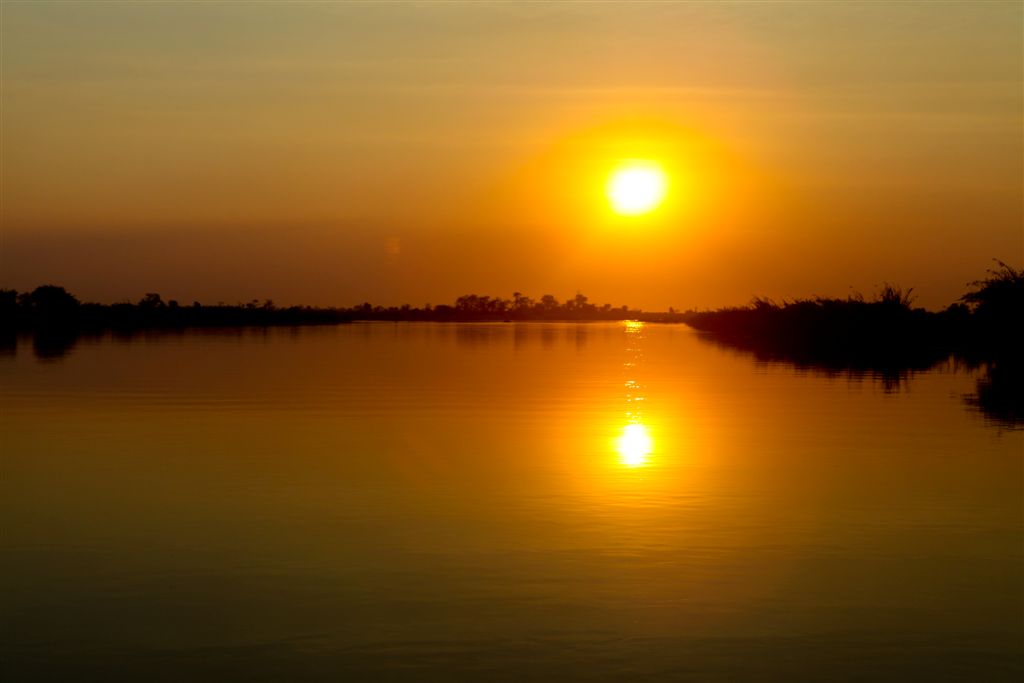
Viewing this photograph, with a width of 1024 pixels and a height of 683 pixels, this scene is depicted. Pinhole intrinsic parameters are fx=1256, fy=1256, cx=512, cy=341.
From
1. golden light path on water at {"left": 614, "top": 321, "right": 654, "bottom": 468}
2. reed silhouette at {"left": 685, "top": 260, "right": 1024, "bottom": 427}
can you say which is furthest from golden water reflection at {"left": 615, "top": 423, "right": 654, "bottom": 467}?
reed silhouette at {"left": 685, "top": 260, "right": 1024, "bottom": 427}

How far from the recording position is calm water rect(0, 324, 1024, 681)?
822 centimetres

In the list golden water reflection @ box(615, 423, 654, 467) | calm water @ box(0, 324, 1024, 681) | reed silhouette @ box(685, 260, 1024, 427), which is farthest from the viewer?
reed silhouette @ box(685, 260, 1024, 427)

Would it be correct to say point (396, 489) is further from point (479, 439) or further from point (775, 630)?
point (775, 630)

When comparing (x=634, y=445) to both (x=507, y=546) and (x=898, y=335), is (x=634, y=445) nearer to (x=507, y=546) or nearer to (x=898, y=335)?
(x=507, y=546)

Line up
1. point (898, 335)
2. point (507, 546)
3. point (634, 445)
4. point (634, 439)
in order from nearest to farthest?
point (507, 546) → point (634, 445) → point (634, 439) → point (898, 335)

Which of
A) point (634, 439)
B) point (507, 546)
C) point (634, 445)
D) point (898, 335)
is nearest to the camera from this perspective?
point (507, 546)

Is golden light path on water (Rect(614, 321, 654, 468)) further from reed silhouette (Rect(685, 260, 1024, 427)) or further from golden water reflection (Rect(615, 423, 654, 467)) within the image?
reed silhouette (Rect(685, 260, 1024, 427))

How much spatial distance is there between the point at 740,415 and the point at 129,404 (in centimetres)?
1233

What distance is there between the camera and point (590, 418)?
2411 centimetres

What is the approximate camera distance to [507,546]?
37.5 ft

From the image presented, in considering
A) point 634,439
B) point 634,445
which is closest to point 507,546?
point 634,445

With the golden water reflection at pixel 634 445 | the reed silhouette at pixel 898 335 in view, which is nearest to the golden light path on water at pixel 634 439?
the golden water reflection at pixel 634 445

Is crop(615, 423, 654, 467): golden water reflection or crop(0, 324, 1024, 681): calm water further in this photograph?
crop(615, 423, 654, 467): golden water reflection

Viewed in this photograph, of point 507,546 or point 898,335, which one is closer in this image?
point 507,546
